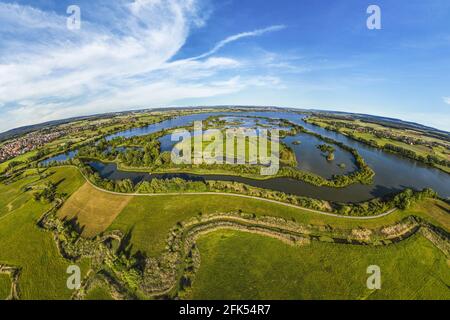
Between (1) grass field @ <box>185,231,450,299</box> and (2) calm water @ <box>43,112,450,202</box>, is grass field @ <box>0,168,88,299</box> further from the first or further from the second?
(2) calm water @ <box>43,112,450,202</box>

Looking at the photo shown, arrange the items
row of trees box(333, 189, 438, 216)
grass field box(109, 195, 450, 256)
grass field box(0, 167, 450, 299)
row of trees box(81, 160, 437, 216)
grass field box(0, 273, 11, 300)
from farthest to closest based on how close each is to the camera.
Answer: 1. row of trees box(81, 160, 437, 216)
2. row of trees box(333, 189, 438, 216)
3. grass field box(109, 195, 450, 256)
4. grass field box(0, 167, 450, 299)
5. grass field box(0, 273, 11, 300)

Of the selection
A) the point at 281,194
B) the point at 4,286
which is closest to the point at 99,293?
the point at 4,286

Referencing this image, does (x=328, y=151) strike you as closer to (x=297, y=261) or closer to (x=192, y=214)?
(x=297, y=261)

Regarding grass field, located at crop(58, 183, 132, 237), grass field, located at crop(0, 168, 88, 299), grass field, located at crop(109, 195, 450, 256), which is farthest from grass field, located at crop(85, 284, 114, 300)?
grass field, located at crop(58, 183, 132, 237)

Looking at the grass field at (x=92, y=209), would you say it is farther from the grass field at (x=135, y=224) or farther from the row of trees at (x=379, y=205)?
the row of trees at (x=379, y=205)

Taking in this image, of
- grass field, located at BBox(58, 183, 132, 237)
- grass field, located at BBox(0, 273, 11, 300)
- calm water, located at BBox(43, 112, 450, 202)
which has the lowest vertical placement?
grass field, located at BBox(0, 273, 11, 300)

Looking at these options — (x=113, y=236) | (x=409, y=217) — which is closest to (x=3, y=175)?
(x=113, y=236)
